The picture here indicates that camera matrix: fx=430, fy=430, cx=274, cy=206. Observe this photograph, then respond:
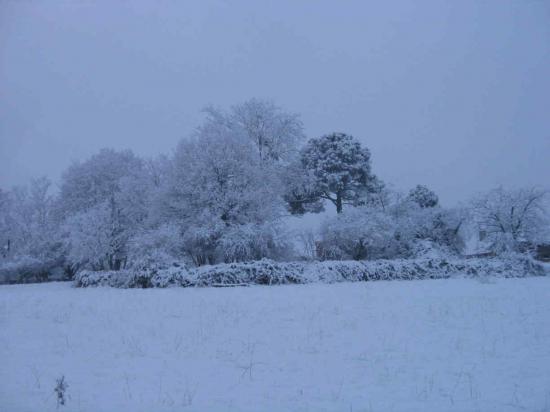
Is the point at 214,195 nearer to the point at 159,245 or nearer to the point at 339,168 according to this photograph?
the point at 159,245

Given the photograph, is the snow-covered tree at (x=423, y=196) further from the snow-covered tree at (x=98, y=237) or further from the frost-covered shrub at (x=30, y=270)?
the frost-covered shrub at (x=30, y=270)

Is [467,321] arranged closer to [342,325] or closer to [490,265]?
[342,325]

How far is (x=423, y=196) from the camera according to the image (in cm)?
3603

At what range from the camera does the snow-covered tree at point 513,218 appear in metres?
25.7

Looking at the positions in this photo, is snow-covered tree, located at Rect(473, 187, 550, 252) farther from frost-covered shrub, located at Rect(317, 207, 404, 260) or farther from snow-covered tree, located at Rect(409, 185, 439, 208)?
snow-covered tree, located at Rect(409, 185, 439, 208)

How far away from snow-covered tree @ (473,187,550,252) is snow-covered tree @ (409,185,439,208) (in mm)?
8481

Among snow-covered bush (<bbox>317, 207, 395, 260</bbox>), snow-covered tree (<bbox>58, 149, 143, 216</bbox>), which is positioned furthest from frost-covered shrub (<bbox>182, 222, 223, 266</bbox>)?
snow-covered tree (<bbox>58, 149, 143, 216</bbox>)

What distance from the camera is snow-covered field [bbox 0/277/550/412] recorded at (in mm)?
5473

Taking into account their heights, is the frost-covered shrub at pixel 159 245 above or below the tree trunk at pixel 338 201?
below

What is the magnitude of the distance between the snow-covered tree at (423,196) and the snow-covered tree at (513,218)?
8481mm

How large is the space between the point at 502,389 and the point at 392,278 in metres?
13.4

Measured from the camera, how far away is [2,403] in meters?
5.34

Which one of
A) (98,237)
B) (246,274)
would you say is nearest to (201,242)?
(246,274)

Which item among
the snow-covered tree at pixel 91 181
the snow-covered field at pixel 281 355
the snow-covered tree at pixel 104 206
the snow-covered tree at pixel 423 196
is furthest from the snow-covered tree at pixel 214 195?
the snow-covered tree at pixel 423 196
